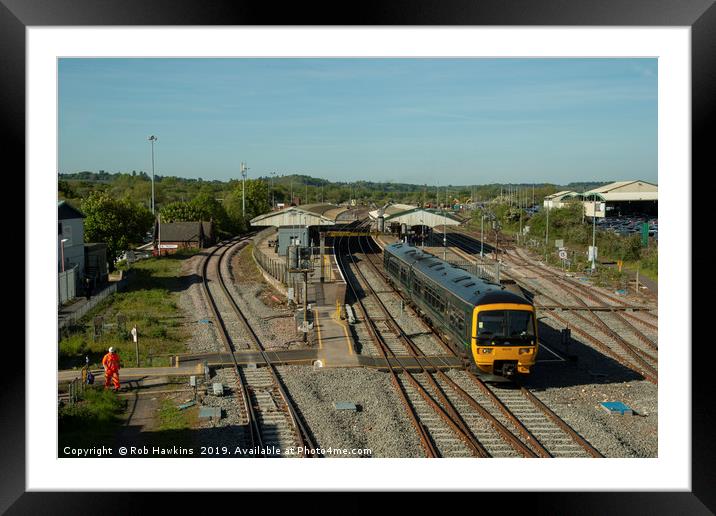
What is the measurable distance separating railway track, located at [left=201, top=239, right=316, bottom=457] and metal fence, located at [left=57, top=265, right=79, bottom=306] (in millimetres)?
4702

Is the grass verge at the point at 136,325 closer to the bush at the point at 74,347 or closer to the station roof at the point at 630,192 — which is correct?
the bush at the point at 74,347

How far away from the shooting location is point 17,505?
25.2 ft

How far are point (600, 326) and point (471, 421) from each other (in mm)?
9736

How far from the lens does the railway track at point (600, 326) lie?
16094 millimetres

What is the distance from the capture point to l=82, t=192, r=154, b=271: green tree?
1171 inches

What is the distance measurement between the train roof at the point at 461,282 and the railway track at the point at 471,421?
1.84 metres

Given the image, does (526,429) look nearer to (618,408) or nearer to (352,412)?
(618,408)

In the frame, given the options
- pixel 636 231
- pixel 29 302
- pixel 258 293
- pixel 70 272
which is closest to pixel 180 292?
pixel 258 293

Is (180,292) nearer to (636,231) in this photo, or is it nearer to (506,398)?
(506,398)

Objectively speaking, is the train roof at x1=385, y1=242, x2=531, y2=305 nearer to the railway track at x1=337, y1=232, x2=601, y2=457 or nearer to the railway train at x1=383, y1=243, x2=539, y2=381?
the railway train at x1=383, y1=243, x2=539, y2=381

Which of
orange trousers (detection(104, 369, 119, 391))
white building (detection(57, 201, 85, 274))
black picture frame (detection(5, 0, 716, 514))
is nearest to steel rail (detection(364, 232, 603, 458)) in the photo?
black picture frame (detection(5, 0, 716, 514))

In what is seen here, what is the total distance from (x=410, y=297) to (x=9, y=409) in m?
15.1

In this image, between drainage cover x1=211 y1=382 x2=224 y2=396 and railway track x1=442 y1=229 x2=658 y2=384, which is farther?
railway track x1=442 y1=229 x2=658 y2=384
